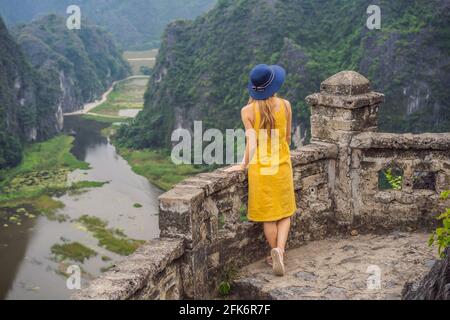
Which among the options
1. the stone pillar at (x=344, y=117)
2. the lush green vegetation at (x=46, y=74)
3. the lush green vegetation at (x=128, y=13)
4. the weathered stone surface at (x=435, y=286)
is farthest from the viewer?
the lush green vegetation at (x=128, y=13)

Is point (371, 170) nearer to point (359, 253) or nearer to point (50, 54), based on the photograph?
point (359, 253)

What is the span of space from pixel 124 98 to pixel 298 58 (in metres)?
45.6

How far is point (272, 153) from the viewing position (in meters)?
5.12

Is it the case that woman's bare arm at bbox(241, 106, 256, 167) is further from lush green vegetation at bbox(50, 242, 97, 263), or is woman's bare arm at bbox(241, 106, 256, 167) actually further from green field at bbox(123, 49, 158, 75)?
green field at bbox(123, 49, 158, 75)

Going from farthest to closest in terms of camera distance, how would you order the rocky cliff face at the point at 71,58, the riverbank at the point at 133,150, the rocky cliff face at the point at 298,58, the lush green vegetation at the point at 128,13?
the lush green vegetation at the point at 128,13 → the rocky cliff face at the point at 71,58 → the riverbank at the point at 133,150 → the rocky cliff face at the point at 298,58

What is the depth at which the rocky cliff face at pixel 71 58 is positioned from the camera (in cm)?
8912

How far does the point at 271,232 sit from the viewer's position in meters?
5.29

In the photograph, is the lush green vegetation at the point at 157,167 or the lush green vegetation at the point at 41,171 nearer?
the lush green vegetation at the point at 41,171

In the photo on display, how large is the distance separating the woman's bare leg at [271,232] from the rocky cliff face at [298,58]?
137 feet

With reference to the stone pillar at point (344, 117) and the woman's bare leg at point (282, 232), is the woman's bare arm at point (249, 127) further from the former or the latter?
the stone pillar at point (344, 117)

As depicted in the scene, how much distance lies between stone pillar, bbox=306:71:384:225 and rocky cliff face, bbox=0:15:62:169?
59499mm

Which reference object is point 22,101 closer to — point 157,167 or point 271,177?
point 157,167

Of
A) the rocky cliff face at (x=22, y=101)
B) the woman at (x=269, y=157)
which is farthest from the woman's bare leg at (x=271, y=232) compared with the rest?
the rocky cliff face at (x=22, y=101)
